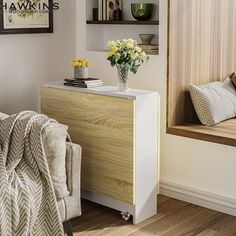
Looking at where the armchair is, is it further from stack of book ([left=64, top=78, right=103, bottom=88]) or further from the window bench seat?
the window bench seat

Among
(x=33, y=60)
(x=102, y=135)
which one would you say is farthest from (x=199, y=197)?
(x=33, y=60)

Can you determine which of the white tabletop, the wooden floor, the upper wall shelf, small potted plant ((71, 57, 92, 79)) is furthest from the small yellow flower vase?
the wooden floor

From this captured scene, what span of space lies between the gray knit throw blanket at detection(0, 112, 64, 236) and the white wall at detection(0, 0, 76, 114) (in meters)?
0.99

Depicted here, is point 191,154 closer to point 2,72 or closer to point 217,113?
point 217,113

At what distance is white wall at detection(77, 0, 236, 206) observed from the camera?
12.3ft

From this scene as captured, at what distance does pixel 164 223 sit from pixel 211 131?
28.6 inches

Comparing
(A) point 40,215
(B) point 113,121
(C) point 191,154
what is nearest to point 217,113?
(C) point 191,154

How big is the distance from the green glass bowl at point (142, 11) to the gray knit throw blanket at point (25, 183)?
4.95 ft

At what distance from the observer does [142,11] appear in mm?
4328

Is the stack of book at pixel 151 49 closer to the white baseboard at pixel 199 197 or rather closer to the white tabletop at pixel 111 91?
the white tabletop at pixel 111 91

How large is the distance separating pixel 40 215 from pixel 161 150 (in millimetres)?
1349

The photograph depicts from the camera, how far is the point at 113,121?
3.59m

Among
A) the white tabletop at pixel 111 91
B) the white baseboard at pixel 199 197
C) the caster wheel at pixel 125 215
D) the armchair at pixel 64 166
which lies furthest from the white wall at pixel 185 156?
the armchair at pixel 64 166

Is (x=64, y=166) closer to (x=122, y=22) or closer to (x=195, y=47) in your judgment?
(x=195, y=47)
